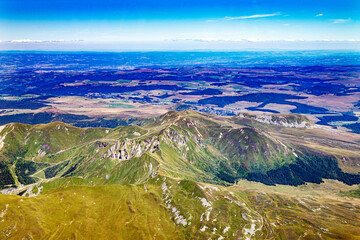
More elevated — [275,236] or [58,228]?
[58,228]

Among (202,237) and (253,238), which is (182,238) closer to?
(202,237)

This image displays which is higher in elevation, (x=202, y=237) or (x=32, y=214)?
(x=32, y=214)

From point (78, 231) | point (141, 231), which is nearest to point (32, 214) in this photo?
point (78, 231)

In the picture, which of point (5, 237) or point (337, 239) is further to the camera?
point (337, 239)

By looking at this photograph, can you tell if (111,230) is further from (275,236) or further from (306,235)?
(306,235)

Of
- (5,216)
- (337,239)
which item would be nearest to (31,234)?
(5,216)

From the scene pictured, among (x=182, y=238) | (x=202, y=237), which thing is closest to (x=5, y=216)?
(x=182, y=238)

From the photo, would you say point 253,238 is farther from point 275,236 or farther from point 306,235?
point 306,235

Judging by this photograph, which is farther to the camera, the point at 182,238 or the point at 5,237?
the point at 182,238
